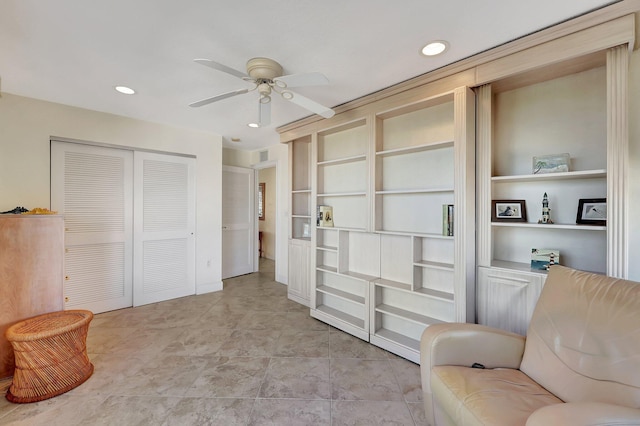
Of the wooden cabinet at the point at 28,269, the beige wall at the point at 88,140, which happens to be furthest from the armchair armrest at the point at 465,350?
the beige wall at the point at 88,140

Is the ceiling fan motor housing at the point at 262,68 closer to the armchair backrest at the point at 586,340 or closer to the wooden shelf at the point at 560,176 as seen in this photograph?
the wooden shelf at the point at 560,176

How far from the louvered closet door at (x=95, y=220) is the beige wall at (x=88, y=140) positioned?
0.44 feet

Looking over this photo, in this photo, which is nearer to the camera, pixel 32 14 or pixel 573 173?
pixel 32 14

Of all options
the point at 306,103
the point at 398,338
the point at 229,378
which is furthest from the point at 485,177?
the point at 229,378

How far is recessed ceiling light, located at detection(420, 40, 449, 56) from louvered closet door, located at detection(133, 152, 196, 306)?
11.0 ft

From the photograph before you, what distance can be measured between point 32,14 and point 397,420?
3293 mm

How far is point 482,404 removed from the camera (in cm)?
116

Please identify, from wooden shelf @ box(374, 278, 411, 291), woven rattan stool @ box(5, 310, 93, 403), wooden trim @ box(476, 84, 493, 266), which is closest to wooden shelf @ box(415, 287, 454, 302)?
wooden shelf @ box(374, 278, 411, 291)

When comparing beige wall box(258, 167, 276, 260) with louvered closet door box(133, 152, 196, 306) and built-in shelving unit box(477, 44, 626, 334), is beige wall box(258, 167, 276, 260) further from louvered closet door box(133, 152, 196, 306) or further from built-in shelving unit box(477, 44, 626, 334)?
built-in shelving unit box(477, 44, 626, 334)

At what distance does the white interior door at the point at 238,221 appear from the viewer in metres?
4.85

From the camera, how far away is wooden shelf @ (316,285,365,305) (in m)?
A: 2.87

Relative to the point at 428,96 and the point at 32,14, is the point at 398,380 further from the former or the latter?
Answer: the point at 32,14

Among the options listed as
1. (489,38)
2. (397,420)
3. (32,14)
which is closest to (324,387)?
(397,420)

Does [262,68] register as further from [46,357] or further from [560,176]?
[46,357]
